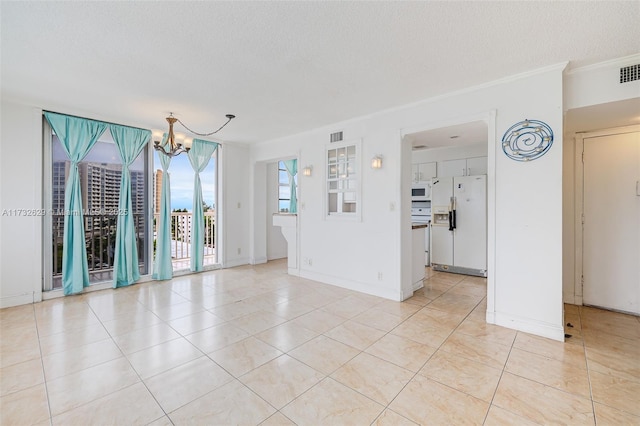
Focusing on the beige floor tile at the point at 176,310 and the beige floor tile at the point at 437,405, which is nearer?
the beige floor tile at the point at 437,405

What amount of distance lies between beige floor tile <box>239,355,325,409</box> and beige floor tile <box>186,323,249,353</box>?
1.89 feet

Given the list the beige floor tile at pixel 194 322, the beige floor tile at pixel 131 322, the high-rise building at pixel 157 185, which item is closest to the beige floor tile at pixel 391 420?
the beige floor tile at pixel 194 322

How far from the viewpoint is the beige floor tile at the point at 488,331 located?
8.95 feet

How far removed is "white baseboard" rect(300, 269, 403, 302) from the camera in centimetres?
390

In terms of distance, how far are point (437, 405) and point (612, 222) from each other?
346 cm

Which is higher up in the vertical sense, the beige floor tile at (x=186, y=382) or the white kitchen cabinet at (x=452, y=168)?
the white kitchen cabinet at (x=452, y=168)

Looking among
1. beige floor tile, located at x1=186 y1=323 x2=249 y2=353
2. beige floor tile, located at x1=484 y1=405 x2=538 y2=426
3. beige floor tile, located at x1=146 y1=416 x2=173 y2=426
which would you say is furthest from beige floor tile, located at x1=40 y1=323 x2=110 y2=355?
beige floor tile, located at x1=484 y1=405 x2=538 y2=426

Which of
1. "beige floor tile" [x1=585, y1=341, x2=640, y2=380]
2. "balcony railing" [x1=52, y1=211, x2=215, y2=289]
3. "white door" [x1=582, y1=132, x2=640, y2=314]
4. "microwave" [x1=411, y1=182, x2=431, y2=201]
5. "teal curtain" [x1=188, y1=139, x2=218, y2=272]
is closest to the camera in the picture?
"beige floor tile" [x1=585, y1=341, x2=640, y2=380]

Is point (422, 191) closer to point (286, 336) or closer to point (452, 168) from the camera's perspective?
point (452, 168)

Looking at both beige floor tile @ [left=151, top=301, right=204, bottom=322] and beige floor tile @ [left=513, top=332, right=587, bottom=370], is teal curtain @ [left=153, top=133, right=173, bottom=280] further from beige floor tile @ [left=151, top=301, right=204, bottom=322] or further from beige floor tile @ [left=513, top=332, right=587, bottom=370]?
beige floor tile @ [left=513, top=332, right=587, bottom=370]

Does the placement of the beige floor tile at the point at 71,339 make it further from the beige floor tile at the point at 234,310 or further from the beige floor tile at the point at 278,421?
the beige floor tile at the point at 278,421

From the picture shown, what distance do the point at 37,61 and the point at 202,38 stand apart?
1.73m

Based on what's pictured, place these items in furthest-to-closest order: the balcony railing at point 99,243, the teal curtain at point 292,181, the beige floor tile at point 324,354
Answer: the teal curtain at point 292,181
the balcony railing at point 99,243
the beige floor tile at point 324,354

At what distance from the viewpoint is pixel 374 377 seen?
2.12 meters
